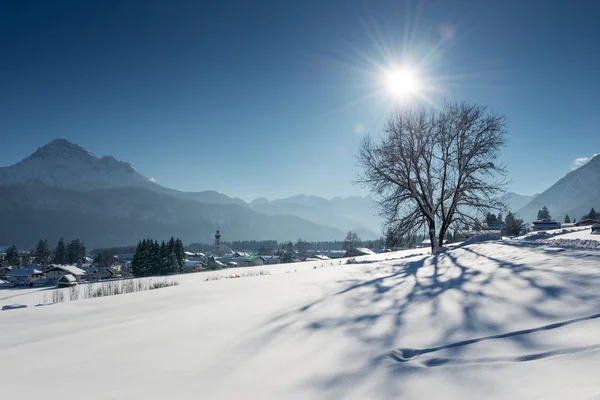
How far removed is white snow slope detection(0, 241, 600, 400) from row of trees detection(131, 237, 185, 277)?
108 ft

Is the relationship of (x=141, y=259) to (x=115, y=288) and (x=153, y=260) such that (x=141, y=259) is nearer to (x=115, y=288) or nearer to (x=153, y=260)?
(x=153, y=260)

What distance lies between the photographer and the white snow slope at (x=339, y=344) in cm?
191

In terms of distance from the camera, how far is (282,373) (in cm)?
228

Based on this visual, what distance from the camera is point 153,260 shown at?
34.2 metres

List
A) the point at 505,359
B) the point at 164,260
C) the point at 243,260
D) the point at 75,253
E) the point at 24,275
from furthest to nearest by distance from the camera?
the point at 243,260 → the point at 75,253 → the point at 24,275 → the point at 164,260 → the point at 505,359

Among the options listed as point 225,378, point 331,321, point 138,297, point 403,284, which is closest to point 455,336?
point 331,321

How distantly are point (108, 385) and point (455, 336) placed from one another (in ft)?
9.59

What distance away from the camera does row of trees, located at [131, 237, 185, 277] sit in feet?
111

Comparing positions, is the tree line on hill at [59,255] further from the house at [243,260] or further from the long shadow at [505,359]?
the long shadow at [505,359]

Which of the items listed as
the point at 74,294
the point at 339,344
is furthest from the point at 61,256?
the point at 339,344

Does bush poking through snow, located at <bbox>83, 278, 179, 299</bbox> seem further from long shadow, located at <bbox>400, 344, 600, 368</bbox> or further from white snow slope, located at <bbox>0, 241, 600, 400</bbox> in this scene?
long shadow, located at <bbox>400, 344, 600, 368</bbox>

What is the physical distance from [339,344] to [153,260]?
121 ft

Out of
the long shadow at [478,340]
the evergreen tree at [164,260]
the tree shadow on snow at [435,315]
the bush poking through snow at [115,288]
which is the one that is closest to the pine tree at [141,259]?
the evergreen tree at [164,260]

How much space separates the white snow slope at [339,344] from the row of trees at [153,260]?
32947 millimetres
